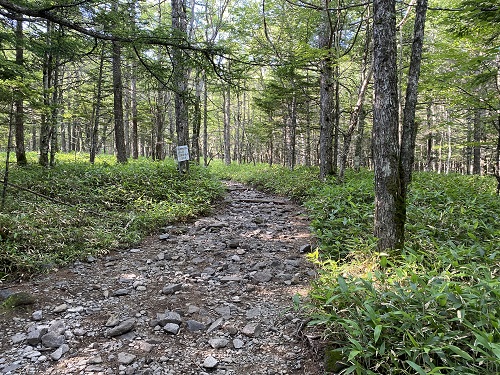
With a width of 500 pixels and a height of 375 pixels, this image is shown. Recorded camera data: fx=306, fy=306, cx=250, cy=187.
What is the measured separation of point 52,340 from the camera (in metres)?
3.25

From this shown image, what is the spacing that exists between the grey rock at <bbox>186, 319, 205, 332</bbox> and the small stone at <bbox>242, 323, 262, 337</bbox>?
0.50 meters

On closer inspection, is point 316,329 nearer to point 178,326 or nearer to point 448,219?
point 178,326

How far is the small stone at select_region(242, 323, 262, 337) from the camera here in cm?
339

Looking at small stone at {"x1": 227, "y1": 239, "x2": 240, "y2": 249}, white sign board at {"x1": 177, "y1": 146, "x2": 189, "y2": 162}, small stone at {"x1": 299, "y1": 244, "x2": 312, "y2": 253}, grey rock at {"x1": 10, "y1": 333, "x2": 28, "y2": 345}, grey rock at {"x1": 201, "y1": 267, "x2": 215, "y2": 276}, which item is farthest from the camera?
white sign board at {"x1": 177, "y1": 146, "x2": 189, "y2": 162}

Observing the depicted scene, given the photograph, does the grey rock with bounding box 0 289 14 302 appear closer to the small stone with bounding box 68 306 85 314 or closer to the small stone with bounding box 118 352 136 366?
the small stone with bounding box 68 306 85 314

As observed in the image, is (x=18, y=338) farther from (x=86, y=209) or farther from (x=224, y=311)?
(x=86, y=209)

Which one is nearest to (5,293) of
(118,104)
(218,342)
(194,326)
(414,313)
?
(194,326)

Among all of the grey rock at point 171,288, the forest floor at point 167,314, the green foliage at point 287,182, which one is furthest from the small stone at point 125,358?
the green foliage at point 287,182

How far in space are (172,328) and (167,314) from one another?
285 millimetres

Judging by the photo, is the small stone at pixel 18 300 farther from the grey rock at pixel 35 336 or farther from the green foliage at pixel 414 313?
the green foliage at pixel 414 313

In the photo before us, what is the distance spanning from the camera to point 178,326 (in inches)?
140

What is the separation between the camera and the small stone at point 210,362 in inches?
114

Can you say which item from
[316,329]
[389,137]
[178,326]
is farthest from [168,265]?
[389,137]

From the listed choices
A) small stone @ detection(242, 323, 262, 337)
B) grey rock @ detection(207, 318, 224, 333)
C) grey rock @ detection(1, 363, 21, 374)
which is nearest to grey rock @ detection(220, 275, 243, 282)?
grey rock @ detection(207, 318, 224, 333)
